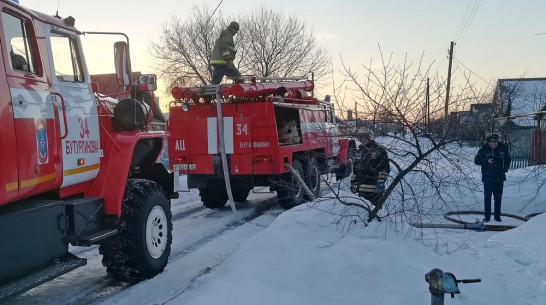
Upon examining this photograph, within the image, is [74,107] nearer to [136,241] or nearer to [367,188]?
[136,241]

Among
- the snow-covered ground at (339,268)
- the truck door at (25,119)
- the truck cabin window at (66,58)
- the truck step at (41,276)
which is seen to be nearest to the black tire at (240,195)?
the snow-covered ground at (339,268)

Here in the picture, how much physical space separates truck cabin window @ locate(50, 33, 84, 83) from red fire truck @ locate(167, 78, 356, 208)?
162 inches

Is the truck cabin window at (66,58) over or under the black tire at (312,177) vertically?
over

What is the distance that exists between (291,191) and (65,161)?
19.8 ft

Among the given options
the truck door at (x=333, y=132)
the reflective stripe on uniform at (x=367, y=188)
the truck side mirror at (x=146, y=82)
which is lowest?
the reflective stripe on uniform at (x=367, y=188)

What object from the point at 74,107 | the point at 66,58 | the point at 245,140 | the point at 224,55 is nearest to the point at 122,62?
the point at 66,58

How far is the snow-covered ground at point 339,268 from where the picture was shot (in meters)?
4.37

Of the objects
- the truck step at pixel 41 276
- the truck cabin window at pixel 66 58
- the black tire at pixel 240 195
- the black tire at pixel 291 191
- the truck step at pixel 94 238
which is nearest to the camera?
the truck step at pixel 41 276

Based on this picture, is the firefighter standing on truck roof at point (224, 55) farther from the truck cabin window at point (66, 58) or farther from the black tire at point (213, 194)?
the truck cabin window at point (66, 58)

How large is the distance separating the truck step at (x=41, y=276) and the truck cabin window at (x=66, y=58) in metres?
1.71

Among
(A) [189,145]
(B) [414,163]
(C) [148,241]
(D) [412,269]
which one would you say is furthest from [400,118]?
(A) [189,145]

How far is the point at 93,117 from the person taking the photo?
5.21 m

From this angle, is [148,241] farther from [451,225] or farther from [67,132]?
[451,225]

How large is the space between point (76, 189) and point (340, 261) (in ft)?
8.97
